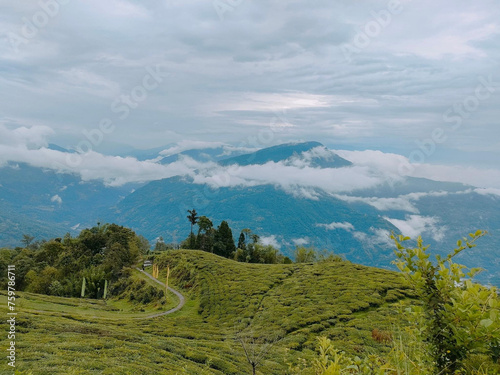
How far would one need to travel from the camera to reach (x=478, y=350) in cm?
388

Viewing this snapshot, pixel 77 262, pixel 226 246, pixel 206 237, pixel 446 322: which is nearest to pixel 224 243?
pixel 226 246

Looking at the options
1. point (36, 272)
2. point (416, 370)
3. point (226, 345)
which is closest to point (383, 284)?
point (226, 345)

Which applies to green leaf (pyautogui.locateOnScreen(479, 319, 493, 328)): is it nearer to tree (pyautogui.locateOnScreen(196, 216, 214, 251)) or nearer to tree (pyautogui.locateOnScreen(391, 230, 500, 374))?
tree (pyautogui.locateOnScreen(391, 230, 500, 374))

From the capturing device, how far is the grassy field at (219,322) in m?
15.3

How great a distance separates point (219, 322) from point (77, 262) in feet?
160

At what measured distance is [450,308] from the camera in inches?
155

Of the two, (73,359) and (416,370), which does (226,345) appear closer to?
(73,359)

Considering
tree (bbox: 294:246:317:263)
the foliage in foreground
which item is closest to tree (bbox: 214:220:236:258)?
tree (bbox: 294:246:317:263)

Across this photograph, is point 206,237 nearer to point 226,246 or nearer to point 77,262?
point 226,246

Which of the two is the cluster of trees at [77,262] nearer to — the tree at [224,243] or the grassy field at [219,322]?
the grassy field at [219,322]

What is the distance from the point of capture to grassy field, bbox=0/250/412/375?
50.1 ft

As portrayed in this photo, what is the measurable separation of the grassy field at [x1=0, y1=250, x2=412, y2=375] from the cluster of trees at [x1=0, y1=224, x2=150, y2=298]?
7902mm

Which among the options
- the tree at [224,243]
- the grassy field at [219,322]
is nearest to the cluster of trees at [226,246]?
the tree at [224,243]

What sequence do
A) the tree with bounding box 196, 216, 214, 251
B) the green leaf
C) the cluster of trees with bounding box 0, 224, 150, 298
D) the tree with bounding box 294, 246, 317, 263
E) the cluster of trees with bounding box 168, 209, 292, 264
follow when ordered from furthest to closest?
the tree with bounding box 196, 216, 214, 251, the tree with bounding box 294, 246, 317, 263, the cluster of trees with bounding box 168, 209, 292, 264, the cluster of trees with bounding box 0, 224, 150, 298, the green leaf
